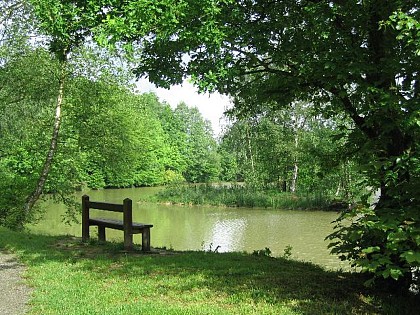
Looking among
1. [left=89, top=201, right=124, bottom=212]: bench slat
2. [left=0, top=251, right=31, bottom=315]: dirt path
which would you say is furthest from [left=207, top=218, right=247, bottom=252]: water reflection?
[left=0, top=251, right=31, bottom=315]: dirt path

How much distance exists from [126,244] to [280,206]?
74.0ft

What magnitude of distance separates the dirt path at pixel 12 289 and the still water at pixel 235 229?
4648 millimetres

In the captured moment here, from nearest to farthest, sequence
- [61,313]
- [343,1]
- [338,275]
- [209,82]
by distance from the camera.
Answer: [61,313]
[209,82]
[343,1]
[338,275]

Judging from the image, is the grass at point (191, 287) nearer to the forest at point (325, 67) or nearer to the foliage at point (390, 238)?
the forest at point (325, 67)

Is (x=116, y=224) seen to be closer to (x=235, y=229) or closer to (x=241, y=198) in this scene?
(x=235, y=229)

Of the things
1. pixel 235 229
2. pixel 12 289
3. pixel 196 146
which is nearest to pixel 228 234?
pixel 235 229

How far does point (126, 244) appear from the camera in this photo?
9.78 metres

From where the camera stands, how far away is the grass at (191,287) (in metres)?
5.52

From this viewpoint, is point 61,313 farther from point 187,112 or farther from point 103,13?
point 187,112

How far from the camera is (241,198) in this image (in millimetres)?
33188

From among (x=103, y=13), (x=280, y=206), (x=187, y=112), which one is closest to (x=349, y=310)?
(x=103, y=13)

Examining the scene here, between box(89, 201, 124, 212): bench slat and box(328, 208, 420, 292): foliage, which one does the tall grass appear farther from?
box(328, 208, 420, 292): foliage

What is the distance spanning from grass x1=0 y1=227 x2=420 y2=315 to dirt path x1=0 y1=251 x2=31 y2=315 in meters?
0.15

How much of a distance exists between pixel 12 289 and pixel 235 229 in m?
15.3
